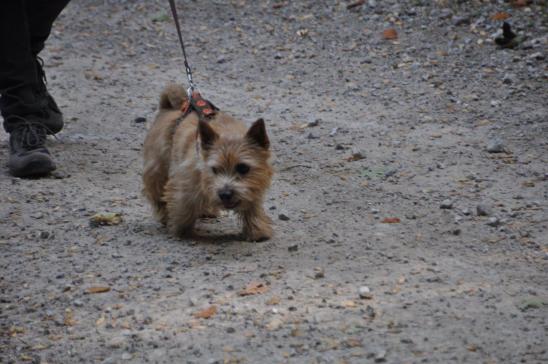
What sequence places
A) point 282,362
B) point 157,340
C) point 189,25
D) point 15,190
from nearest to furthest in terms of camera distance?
point 282,362, point 157,340, point 15,190, point 189,25

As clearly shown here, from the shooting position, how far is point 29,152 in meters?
7.05

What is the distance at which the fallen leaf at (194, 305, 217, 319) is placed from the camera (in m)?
4.46

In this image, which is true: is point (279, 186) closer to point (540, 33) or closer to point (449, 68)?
point (449, 68)

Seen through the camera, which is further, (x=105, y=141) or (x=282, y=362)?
(x=105, y=141)

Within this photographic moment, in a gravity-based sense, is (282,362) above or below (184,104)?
below

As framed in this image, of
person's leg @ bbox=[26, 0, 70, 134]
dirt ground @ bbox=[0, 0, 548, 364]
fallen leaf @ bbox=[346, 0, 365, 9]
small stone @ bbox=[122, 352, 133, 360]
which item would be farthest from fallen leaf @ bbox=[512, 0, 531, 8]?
small stone @ bbox=[122, 352, 133, 360]

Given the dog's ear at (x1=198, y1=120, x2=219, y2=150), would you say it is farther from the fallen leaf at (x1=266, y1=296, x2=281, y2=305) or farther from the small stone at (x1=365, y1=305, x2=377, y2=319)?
the small stone at (x1=365, y1=305, x2=377, y2=319)

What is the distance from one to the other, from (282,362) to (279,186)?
3182 mm

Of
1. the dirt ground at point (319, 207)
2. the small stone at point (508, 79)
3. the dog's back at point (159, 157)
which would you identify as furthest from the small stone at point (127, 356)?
the small stone at point (508, 79)

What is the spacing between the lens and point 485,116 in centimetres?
835

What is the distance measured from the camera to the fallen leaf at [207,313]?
14.6 ft

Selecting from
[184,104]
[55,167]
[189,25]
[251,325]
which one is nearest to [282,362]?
[251,325]

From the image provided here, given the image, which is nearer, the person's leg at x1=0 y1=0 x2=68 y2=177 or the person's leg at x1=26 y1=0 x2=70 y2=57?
the person's leg at x1=0 y1=0 x2=68 y2=177

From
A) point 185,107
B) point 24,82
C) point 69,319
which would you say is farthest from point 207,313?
point 24,82
